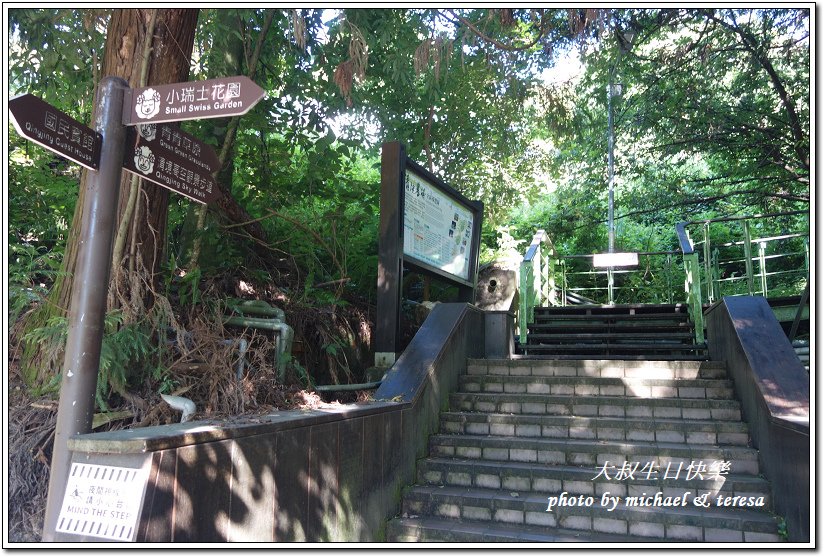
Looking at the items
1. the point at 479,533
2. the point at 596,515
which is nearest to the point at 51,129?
the point at 479,533

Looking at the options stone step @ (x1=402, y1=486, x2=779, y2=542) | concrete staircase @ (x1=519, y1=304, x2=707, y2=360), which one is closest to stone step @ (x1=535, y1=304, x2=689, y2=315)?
concrete staircase @ (x1=519, y1=304, x2=707, y2=360)

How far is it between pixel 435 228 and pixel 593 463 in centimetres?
337

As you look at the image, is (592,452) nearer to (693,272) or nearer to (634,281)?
(693,272)

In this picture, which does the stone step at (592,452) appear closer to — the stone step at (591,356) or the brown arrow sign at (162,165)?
the stone step at (591,356)

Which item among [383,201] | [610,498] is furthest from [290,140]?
[610,498]

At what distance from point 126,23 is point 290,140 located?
3.50 metres

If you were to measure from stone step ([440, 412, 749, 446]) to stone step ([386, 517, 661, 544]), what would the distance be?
3.81 feet

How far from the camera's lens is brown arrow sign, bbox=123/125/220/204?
3205mm

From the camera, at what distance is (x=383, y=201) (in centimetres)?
660

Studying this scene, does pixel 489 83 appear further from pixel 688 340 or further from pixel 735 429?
pixel 735 429

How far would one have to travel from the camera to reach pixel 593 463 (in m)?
5.20

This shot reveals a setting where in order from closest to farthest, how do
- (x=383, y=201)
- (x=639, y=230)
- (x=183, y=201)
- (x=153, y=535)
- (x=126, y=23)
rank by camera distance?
(x=153, y=535) < (x=126, y=23) < (x=383, y=201) < (x=183, y=201) < (x=639, y=230)

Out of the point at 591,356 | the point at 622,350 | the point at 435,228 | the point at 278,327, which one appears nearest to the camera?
the point at 278,327

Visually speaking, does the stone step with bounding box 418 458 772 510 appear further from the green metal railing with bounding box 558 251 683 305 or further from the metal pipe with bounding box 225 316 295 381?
the green metal railing with bounding box 558 251 683 305
